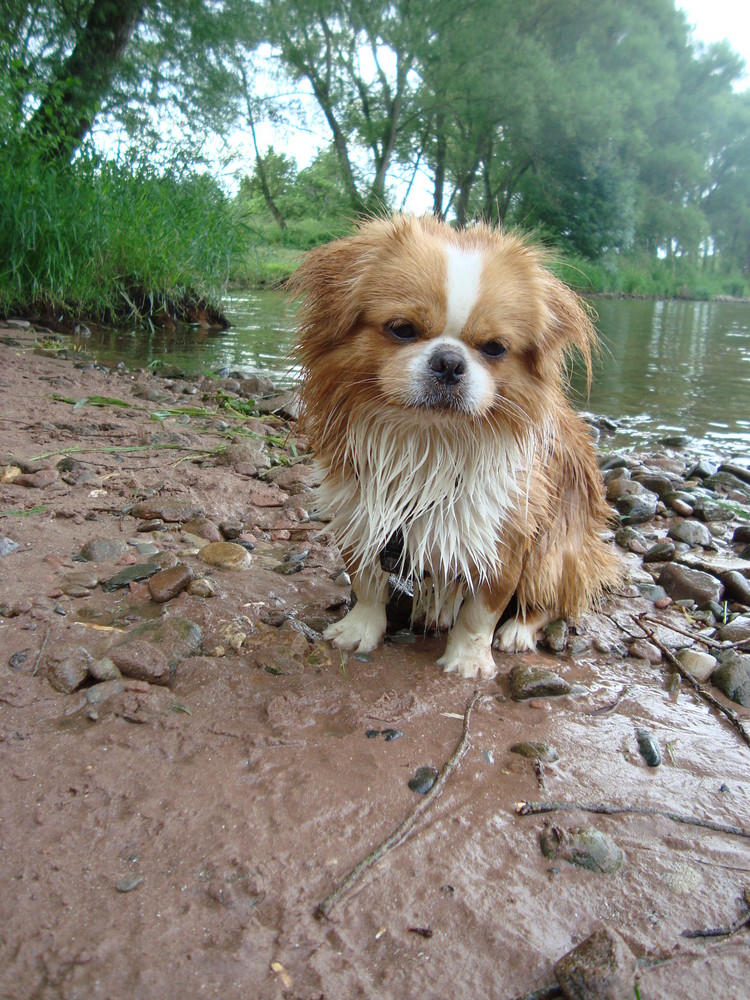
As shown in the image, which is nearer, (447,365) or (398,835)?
(398,835)

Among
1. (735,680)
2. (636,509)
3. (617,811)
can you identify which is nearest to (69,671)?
(617,811)

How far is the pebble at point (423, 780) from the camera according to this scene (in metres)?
1.76

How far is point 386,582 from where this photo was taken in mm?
2580

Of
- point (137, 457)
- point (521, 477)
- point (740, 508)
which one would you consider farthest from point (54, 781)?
point (740, 508)

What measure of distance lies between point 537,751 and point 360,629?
2.60ft

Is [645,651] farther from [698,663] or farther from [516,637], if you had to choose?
[516,637]

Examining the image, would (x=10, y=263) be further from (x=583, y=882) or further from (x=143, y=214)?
(x=583, y=882)

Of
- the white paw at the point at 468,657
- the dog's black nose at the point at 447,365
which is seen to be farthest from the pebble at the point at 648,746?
the dog's black nose at the point at 447,365

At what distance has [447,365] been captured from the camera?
2.05 metres

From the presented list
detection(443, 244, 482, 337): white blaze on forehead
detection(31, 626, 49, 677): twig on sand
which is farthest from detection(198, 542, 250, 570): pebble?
detection(443, 244, 482, 337): white blaze on forehead

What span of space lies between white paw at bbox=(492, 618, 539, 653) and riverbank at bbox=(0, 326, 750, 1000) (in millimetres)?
97

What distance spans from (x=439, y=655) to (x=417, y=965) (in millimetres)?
1344

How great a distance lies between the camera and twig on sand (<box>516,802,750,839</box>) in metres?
1.70

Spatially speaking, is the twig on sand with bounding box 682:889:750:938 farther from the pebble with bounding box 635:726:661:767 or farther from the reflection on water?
the reflection on water
